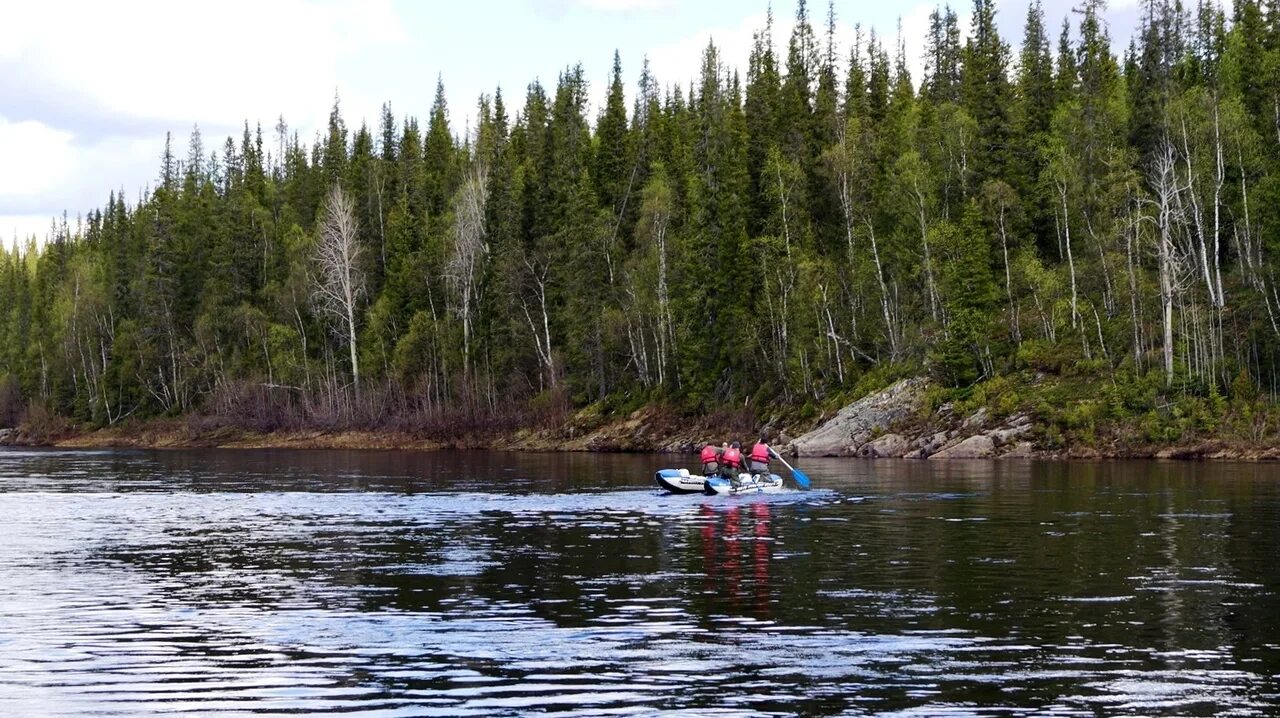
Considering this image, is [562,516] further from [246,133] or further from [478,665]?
[246,133]

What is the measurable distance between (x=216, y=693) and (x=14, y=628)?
20.7ft

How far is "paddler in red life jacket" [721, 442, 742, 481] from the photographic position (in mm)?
47531

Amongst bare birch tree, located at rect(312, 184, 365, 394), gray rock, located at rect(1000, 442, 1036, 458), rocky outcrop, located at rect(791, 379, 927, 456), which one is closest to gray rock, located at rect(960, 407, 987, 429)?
gray rock, located at rect(1000, 442, 1036, 458)

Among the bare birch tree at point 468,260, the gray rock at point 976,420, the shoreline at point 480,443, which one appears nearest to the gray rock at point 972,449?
the shoreline at point 480,443

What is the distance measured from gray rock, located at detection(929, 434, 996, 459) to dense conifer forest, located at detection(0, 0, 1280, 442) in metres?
3.23

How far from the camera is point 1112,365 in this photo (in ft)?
237

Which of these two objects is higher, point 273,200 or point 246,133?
point 246,133

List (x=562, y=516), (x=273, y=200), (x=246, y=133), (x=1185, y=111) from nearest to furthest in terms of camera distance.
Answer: (x=562, y=516) → (x=1185, y=111) → (x=273, y=200) → (x=246, y=133)

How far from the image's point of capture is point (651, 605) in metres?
22.0

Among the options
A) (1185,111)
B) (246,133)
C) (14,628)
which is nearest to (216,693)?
(14,628)

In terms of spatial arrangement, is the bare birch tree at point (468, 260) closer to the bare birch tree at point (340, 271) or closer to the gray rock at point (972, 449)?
the bare birch tree at point (340, 271)

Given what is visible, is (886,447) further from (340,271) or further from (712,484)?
(340,271)

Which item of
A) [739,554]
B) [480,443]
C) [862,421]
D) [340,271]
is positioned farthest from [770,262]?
[739,554]

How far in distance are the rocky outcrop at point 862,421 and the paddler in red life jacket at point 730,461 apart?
29777mm
